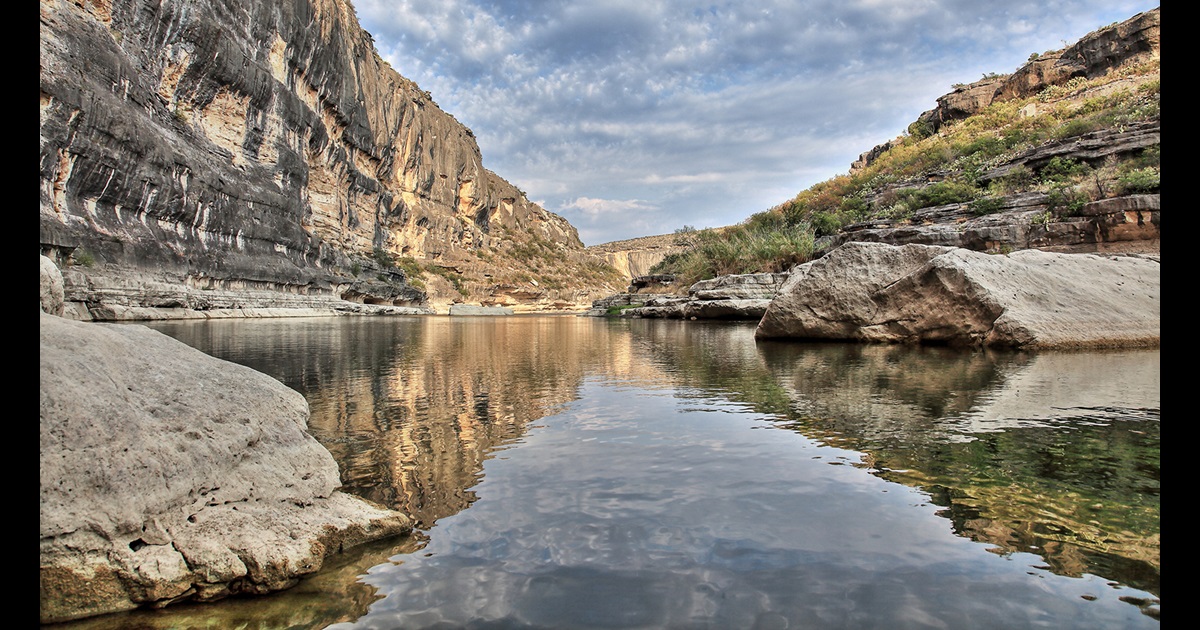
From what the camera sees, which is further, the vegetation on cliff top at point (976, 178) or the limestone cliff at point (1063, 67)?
the limestone cliff at point (1063, 67)

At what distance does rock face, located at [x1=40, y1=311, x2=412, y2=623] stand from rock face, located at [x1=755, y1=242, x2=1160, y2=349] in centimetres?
900

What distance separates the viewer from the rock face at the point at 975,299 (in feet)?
25.8

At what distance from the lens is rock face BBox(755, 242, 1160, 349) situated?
7879 millimetres

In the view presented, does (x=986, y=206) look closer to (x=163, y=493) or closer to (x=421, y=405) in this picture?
(x=421, y=405)

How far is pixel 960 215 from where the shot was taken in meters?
17.3

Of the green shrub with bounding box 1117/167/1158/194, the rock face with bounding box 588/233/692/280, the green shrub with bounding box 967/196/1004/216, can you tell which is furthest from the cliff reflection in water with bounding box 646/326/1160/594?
the rock face with bounding box 588/233/692/280

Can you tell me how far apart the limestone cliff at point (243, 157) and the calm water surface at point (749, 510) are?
21.6m

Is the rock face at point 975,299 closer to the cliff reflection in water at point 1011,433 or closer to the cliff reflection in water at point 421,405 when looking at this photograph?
the cliff reflection in water at point 1011,433

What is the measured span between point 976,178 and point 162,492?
87.8 feet

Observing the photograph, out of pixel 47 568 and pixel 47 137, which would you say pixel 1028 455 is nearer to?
pixel 47 568

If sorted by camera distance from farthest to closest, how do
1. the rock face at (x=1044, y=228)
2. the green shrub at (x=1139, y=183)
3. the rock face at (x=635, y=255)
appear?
1. the rock face at (x=635, y=255)
2. the green shrub at (x=1139, y=183)
3. the rock face at (x=1044, y=228)

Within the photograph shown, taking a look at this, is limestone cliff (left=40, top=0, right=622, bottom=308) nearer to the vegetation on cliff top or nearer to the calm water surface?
the calm water surface

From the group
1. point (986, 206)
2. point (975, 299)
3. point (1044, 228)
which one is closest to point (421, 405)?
point (975, 299)

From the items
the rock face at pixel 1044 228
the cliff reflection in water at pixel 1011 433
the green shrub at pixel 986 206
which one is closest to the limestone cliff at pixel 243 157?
the cliff reflection in water at pixel 1011 433
